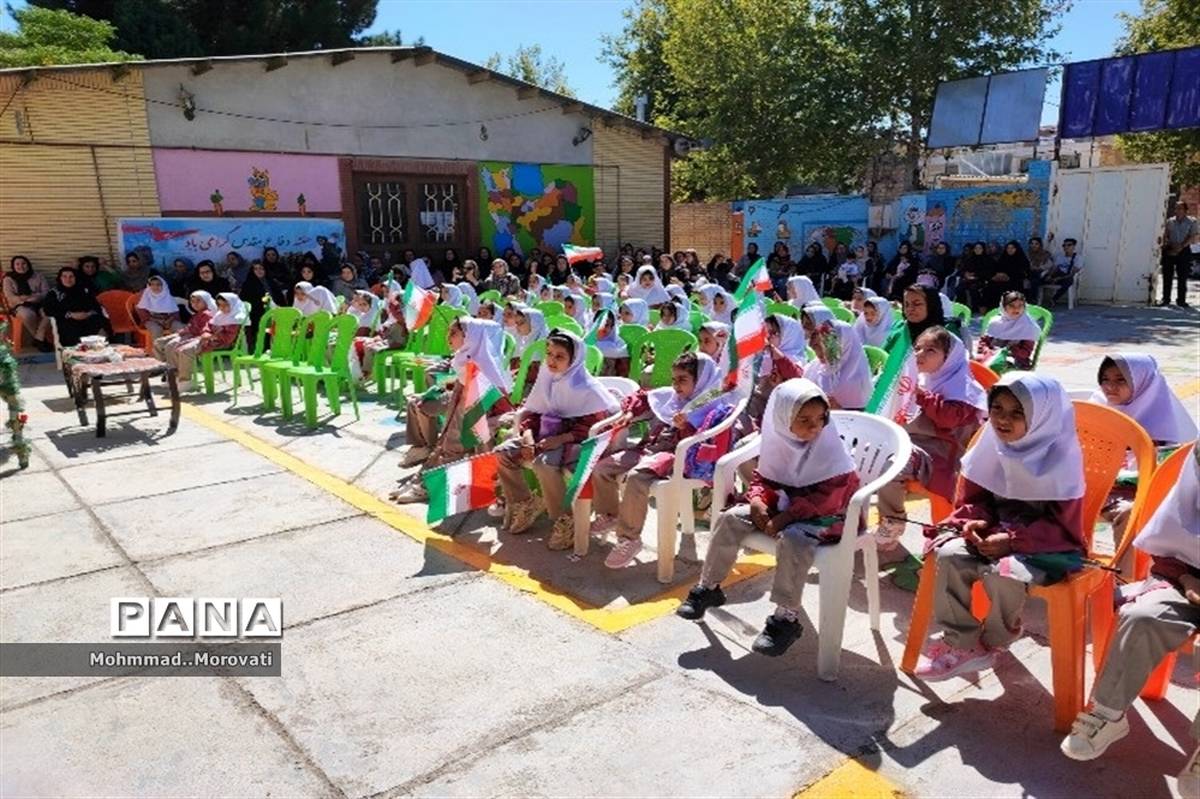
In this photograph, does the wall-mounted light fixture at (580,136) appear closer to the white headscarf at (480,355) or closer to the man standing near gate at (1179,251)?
the man standing near gate at (1179,251)

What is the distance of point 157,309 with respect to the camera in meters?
10.2

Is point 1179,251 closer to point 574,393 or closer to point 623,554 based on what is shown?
point 574,393

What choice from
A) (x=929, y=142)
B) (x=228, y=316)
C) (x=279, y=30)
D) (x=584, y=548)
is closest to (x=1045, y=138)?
(x=929, y=142)

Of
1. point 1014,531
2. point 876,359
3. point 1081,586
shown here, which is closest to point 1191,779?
point 1081,586

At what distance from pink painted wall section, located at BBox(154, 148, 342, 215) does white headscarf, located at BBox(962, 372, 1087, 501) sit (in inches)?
498

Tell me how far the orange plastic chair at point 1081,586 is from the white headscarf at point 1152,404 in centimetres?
55

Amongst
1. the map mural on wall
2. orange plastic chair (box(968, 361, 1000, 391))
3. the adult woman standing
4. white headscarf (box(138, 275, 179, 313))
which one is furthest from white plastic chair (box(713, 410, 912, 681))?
the map mural on wall

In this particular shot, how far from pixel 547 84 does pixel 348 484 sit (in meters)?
37.7

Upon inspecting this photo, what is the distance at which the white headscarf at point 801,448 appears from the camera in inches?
127

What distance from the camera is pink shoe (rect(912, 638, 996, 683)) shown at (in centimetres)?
288

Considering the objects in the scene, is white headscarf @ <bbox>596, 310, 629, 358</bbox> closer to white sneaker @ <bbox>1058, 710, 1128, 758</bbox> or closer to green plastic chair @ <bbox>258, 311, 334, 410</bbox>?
green plastic chair @ <bbox>258, 311, 334, 410</bbox>

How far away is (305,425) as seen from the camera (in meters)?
7.37

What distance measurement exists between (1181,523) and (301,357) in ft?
23.7

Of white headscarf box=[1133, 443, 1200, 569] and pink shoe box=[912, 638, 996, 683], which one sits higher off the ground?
white headscarf box=[1133, 443, 1200, 569]
